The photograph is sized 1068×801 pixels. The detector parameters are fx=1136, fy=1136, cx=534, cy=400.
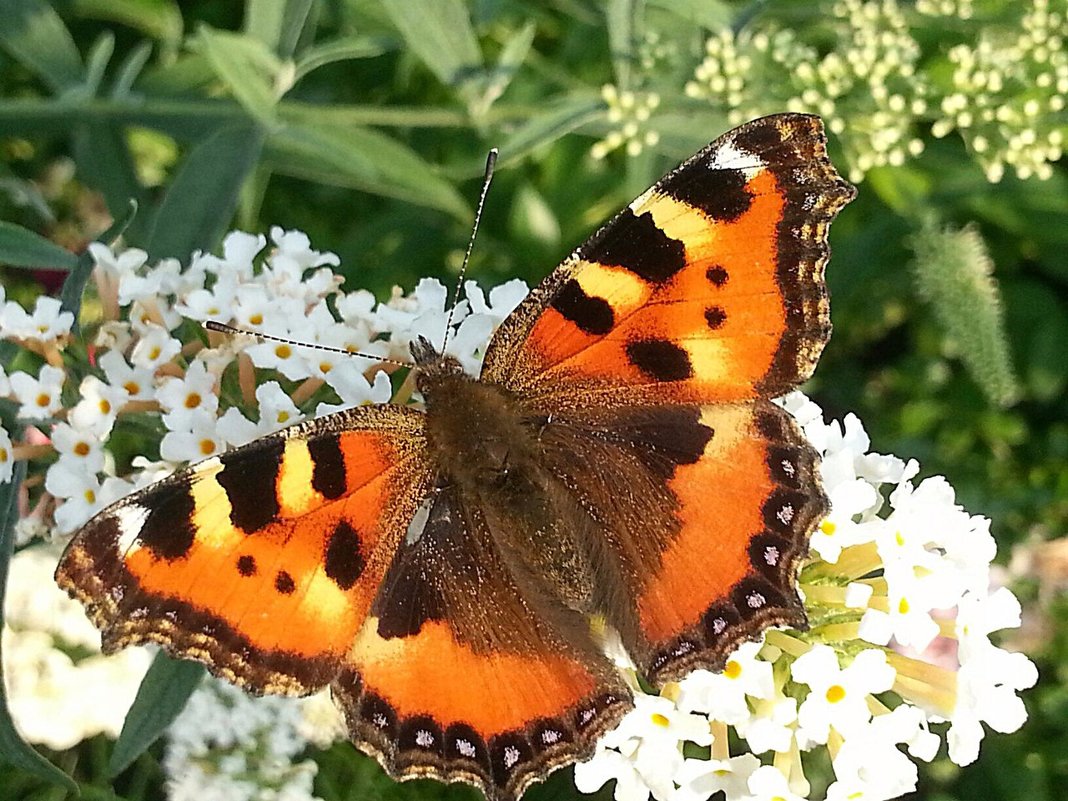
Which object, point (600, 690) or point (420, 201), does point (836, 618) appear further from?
point (420, 201)

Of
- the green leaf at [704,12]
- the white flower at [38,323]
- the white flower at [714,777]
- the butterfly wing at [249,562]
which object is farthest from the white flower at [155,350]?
the green leaf at [704,12]

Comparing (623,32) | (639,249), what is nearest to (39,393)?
(639,249)

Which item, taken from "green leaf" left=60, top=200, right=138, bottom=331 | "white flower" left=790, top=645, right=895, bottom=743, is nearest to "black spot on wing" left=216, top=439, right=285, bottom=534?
"green leaf" left=60, top=200, right=138, bottom=331

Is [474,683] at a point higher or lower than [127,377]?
lower

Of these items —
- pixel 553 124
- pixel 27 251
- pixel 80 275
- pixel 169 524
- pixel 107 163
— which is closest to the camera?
pixel 169 524

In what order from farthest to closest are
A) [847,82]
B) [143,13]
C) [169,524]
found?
1. [143,13]
2. [847,82]
3. [169,524]

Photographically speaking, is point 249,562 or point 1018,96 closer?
point 249,562

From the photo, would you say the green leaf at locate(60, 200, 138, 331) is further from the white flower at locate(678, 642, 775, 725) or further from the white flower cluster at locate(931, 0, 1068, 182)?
the white flower cluster at locate(931, 0, 1068, 182)

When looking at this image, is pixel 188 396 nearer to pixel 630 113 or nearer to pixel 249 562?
pixel 249 562
